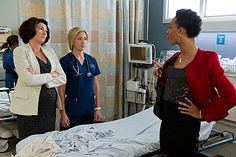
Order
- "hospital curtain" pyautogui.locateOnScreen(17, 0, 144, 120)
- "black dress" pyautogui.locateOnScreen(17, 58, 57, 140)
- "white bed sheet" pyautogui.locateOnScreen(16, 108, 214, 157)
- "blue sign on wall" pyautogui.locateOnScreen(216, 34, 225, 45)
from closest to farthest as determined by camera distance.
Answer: "white bed sheet" pyautogui.locateOnScreen(16, 108, 214, 157) < "black dress" pyautogui.locateOnScreen(17, 58, 57, 140) < "blue sign on wall" pyautogui.locateOnScreen(216, 34, 225, 45) < "hospital curtain" pyautogui.locateOnScreen(17, 0, 144, 120)

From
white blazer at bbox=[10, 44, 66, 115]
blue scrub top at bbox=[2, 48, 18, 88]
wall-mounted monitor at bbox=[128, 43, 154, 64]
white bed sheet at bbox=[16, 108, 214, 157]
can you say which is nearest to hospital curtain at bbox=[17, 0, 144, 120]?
wall-mounted monitor at bbox=[128, 43, 154, 64]

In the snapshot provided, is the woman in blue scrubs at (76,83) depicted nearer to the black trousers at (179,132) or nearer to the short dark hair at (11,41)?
the short dark hair at (11,41)

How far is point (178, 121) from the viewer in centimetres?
152

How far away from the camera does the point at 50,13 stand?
325cm

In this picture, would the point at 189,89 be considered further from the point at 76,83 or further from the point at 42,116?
the point at 42,116

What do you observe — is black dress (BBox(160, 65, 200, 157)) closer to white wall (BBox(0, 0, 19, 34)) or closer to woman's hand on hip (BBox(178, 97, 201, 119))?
woman's hand on hip (BBox(178, 97, 201, 119))

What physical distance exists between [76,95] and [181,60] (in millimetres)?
1289

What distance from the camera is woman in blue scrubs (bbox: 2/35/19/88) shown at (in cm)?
291

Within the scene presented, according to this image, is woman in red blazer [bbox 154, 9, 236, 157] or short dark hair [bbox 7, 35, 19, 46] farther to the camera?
short dark hair [bbox 7, 35, 19, 46]

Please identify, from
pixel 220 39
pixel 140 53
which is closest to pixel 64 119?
pixel 140 53

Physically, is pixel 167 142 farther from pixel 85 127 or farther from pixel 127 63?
pixel 127 63

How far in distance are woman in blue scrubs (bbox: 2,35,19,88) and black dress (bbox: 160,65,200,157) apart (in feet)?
6.30

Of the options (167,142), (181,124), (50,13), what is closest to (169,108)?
(181,124)

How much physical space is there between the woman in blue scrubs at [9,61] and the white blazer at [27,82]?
0.66 metres
